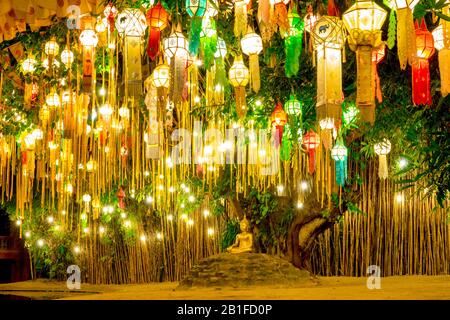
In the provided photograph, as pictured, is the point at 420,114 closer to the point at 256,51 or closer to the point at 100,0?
the point at 256,51

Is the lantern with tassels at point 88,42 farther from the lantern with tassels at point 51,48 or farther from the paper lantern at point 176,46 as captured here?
the lantern with tassels at point 51,48

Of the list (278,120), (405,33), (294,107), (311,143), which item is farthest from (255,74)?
(311,143)

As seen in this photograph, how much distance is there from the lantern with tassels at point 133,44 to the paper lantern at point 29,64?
2.26m

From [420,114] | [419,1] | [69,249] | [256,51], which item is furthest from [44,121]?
[69,249]

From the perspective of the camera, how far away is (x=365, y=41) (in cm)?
232

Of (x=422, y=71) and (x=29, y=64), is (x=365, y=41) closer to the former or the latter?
(x=422, y=71)

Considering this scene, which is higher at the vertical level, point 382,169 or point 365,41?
point 365,41

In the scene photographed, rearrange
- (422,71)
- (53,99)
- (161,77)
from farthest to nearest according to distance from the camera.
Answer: (53,99), (161,77), (422,71)

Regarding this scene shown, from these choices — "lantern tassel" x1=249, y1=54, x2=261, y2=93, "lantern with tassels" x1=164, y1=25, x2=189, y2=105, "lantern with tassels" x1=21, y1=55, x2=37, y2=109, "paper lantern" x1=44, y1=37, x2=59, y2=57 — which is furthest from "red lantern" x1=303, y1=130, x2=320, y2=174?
"lantern with tassels" x1=21, y1=55, x2=37, y2=109

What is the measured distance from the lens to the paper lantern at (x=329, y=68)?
242 centimetres

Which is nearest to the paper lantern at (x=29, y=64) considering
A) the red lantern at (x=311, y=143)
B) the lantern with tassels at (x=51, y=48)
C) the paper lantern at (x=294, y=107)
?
the lantern with tassels at (x=51, y=48)

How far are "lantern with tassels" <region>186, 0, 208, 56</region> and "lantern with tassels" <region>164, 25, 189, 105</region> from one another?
0.18 m

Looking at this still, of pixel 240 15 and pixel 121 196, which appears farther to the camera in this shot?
pixel 121 196

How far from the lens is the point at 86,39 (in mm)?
3820
